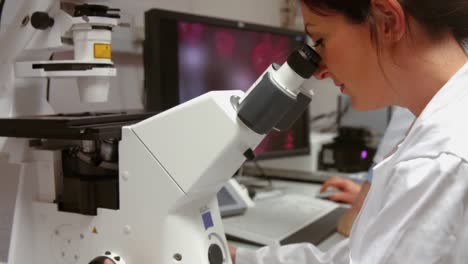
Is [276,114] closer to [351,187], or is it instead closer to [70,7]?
[70,7]

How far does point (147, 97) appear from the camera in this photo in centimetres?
124

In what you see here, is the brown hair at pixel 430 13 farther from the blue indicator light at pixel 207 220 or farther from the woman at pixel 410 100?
the blue indicator light at pixel 207 220

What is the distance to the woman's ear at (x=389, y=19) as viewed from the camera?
63 cm

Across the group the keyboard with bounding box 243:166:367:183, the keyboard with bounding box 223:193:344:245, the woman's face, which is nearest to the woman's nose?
the woman's face

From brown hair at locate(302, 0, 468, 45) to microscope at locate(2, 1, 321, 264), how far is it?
0.25 feet

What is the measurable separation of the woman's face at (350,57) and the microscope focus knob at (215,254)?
316mm

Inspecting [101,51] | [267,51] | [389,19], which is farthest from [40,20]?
[267,51]

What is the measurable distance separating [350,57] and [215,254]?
0.37 metres

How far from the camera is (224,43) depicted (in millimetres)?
1484

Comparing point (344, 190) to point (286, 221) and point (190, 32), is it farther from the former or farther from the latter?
point (190, 32)

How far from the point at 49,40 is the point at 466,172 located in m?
0.72

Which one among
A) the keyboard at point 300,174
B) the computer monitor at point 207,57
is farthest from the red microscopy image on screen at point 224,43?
the keyboard at point 300,174

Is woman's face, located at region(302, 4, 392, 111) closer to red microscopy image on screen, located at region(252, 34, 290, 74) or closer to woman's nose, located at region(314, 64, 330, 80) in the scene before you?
woman's nose, located at region(314, 64, 330, 80)

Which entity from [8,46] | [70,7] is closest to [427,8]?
[70,7]
